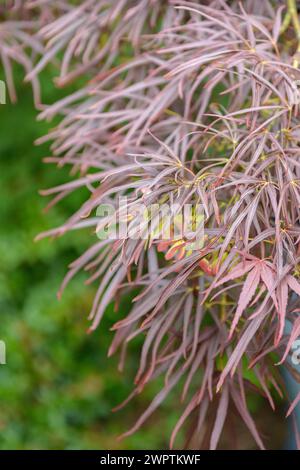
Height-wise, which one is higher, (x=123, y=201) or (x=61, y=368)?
(x=123, y=201)

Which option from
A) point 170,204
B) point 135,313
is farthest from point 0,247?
point 170,204

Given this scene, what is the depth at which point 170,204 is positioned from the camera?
1190 mm

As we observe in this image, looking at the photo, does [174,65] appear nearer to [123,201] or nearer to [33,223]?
[123,201]

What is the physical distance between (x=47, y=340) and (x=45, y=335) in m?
0.02

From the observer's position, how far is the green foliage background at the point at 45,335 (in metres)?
2.46

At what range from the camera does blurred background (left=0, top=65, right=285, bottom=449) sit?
2.47 meters

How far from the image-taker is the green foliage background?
97.0 inches

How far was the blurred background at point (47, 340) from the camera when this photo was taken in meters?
2.47

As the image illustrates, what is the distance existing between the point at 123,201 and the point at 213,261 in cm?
19

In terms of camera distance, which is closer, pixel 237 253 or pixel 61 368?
pixel 237 253

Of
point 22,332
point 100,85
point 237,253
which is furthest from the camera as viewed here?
point 22,332

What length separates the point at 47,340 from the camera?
8.36 ft

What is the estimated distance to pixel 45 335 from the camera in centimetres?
254

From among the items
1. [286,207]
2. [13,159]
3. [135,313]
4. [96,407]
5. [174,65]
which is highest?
[174,65]
